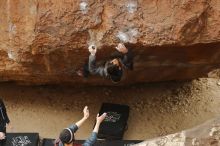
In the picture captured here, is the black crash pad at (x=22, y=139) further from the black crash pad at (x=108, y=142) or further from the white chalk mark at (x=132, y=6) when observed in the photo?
the white chalk mark at (x=132, y=6)

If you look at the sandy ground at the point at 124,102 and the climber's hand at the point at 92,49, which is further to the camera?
the sandy ground at the point at 124,102

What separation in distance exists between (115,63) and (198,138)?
1446mm

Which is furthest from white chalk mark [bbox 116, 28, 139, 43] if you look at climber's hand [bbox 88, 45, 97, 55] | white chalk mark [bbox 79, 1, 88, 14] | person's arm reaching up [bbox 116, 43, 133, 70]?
white chalk mark [bbox 79, 1, 88, 14]

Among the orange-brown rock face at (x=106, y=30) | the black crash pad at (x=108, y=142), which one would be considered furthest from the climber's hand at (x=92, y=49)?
the black crash pad at (x=108, y=142)

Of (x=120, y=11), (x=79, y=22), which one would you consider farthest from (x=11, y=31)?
(x=120, y=11)

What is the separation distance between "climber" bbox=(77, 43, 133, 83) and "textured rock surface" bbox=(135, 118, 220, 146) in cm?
114

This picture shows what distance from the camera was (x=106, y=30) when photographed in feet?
19.3

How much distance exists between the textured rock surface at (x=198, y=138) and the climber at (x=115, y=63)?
44.9 inches

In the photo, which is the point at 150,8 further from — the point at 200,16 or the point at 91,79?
the point at 91,79

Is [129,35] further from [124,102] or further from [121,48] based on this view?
[124,102]

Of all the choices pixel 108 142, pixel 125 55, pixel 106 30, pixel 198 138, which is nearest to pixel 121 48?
pixel 125 55

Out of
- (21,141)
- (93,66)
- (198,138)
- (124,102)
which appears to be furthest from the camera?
(124,102)

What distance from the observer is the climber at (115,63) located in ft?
19.2

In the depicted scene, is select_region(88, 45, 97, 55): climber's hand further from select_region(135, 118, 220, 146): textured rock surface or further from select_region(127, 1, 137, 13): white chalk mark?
select_region(135, 118, 220, 146): textured rock surface
